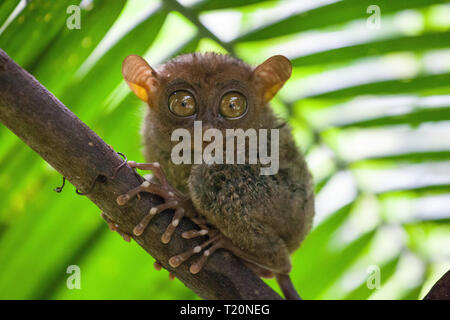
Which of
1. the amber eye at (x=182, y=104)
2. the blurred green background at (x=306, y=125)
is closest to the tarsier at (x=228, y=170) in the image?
the amber eye at (x=182, y=104)

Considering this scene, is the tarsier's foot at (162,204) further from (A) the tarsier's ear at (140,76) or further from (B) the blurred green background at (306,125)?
(B) the blurred green background at (306,125)

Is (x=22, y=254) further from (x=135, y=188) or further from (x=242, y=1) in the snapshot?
(x=242, y=1)

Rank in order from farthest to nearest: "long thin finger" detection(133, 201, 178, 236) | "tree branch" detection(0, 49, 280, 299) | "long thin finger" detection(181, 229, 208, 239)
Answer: "long thin finger" detection(181, 229, 208, 239) → "long thin finger" detection(133, 201, 178, 236) → "tree branch" detection(0, 49, 280, 299)

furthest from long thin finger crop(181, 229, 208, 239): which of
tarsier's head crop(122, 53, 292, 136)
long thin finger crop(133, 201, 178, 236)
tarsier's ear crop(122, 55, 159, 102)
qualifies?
tarsier's ear crop(122, 55, 159, 102)

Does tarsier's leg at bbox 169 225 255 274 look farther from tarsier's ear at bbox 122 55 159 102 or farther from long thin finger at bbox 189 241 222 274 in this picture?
tarsier's ear at bbox 122 55 159 102

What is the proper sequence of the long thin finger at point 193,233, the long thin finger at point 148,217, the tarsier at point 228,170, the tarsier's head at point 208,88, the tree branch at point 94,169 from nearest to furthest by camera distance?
the tree branch at point 94,169
the long thin finger at point 148,217
the long thin finger at point 193,233
the tarsier at point 228,170
the tarsier's head at point 208,88
